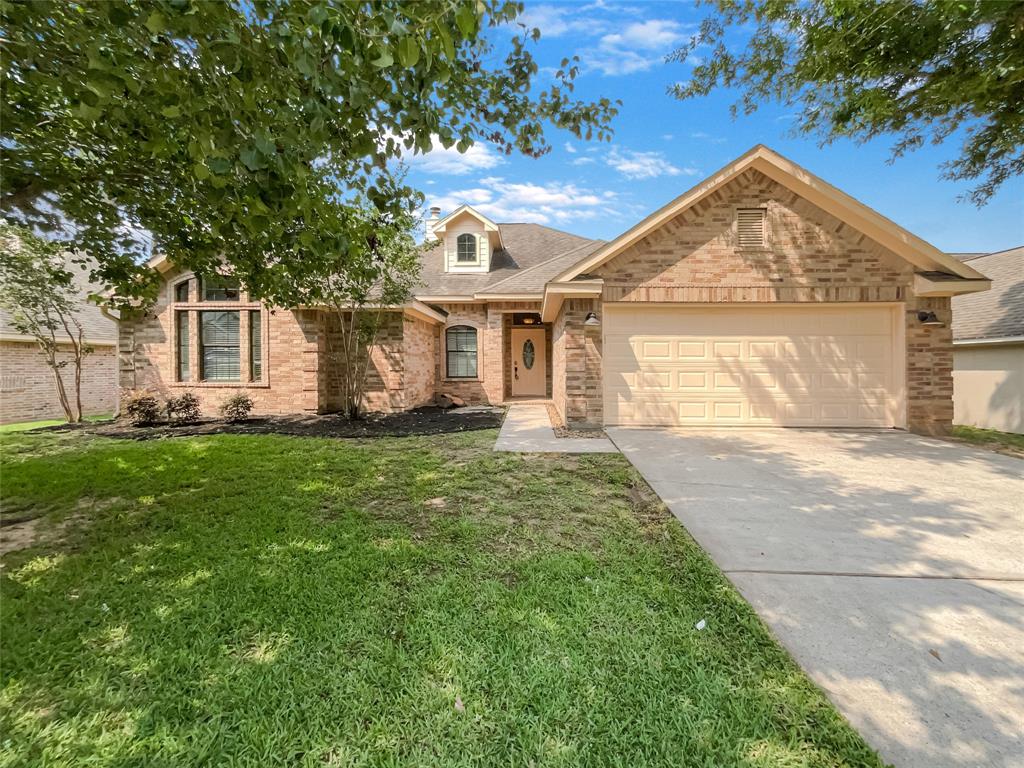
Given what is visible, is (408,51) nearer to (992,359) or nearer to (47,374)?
(992,359)

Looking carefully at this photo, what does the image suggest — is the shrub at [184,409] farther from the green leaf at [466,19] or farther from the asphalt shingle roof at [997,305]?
the asphalt shingle roof at [997,305]

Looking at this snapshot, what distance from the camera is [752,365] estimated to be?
8.77 meters

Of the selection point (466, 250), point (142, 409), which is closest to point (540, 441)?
point (142, 409)

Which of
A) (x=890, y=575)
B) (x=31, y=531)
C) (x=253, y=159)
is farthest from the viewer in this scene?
(x=31, y=531)

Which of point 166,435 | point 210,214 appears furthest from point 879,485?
point 166,435

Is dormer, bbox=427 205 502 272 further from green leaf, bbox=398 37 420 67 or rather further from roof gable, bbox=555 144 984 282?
green leaf, bbox=398 37 420 67

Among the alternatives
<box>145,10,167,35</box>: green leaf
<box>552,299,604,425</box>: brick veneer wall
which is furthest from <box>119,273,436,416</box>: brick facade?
<box>145,10,167,35</box>: green leaf

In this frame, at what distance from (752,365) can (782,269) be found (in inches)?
77.5

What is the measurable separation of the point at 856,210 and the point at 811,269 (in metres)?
1.22

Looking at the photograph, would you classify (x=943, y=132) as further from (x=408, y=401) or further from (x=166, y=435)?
(x=166, y=435)

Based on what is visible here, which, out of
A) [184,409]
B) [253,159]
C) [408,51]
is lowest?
[184,409]

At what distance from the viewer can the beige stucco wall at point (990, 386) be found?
33.9 ft

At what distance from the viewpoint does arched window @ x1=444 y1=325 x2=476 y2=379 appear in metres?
14.8

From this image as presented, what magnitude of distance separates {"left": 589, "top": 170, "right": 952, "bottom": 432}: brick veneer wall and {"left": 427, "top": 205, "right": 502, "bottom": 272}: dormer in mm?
8193
